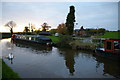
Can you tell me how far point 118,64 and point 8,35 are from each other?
64430mm

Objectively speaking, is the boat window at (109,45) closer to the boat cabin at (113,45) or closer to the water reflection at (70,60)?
the boat cabin at (113,45)

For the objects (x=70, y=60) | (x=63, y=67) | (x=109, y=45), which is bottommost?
(x=63, y=67)

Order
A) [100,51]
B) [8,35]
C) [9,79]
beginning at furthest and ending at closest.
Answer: [8,35], [100,51], [9,79]

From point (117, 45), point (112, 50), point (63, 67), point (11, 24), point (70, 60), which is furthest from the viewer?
point (11, 24)

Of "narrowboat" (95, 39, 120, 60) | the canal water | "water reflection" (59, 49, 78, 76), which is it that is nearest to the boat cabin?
"narrowboat" (95, 39, 120, 60)

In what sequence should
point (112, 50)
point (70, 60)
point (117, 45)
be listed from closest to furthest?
point (117, 45), point (112, 50), point (70, 60)

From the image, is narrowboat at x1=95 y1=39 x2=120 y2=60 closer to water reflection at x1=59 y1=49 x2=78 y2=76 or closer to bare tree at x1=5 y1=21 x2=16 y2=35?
water reflection at x1=59 y1=49 x2=78 y2=76

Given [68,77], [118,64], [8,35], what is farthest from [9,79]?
[8,35]

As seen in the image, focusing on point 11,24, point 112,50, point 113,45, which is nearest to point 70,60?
point 112,50

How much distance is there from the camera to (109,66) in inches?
473

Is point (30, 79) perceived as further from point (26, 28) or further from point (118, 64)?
point (26, 28)

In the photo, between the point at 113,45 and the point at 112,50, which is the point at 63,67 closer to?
the point at 112,50

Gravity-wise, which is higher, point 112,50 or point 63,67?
point 112,50

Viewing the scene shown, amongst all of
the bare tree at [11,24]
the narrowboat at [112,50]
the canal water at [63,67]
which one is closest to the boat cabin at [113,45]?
the narrowboat at [112,50]
